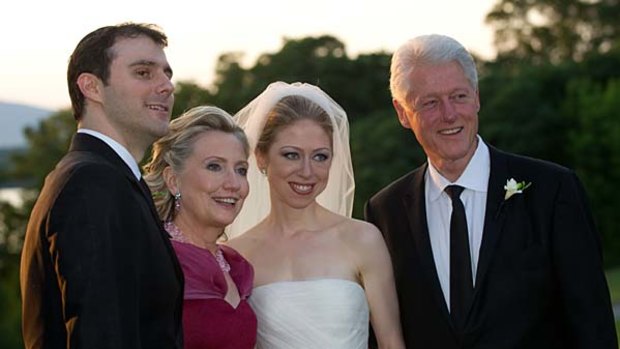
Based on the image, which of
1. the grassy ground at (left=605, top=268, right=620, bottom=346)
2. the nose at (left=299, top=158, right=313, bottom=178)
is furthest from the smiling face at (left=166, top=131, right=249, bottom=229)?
the grassy ground at (left=605, top=268, right=620, bottom=346)

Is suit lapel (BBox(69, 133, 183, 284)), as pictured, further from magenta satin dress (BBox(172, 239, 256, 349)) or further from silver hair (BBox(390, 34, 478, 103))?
silver hair (BBox(390, 34, 478, 103))

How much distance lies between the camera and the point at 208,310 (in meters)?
5.34

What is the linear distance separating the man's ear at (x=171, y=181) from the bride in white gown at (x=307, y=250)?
0.61 metres

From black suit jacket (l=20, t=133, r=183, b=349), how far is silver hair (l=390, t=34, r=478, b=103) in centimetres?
206

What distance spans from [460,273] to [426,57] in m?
1.06

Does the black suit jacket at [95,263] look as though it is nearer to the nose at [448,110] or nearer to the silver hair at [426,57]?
the nose at [448,110]

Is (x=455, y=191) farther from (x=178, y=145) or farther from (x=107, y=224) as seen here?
(x=107, y=224)

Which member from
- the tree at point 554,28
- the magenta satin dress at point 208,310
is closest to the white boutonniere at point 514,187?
the magenta satin dress at point 208,310

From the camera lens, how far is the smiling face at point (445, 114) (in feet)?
18.4

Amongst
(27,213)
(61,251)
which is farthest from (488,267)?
(27,213)

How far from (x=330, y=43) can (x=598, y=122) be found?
12.3 m

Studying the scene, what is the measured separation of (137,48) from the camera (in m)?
4.26

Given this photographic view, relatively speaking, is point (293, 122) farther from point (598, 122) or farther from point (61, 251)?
point (598, 122)

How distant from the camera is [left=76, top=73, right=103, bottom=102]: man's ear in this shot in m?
A: 4.17
